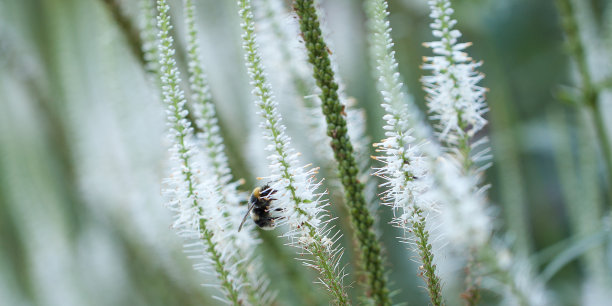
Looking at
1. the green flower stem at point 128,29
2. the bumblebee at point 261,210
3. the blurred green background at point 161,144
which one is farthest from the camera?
the blurred green background at point 161,144

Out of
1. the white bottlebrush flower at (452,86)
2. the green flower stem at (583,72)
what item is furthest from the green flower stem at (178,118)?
the green flower stem at (583,72)

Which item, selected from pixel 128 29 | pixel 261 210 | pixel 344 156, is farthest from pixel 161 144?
pixel 344 156

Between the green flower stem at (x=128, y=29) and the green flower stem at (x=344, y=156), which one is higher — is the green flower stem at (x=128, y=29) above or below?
above

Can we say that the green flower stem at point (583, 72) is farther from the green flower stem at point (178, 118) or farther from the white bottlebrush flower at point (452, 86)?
A: the green flower stem at point (178, 118)

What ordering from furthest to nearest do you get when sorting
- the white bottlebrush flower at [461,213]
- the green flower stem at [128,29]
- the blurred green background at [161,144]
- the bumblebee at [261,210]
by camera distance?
the blurred green background at [161,144], the green flower stem at [128,29], the bumblebee at [261,210], the white bottlebrush flower at [461,213]


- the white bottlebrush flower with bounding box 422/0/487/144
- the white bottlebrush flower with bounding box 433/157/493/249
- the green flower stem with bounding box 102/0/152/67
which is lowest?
the white bottlebrush flower with bounding box 433/157/493/249

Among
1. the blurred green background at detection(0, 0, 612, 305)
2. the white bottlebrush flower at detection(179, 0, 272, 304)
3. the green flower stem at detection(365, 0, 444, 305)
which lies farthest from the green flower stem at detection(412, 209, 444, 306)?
the blurred green background at detection(0, 0, 612, 305)

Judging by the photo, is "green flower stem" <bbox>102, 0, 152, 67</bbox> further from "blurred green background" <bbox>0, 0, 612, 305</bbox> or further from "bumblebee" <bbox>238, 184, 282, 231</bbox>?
"bumblebee" <bbox>238, 184, 282, 231</bbox>

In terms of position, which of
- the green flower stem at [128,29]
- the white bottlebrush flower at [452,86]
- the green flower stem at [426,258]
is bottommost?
the green flower stem at [426,258]
